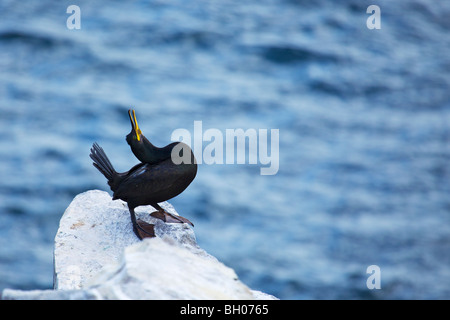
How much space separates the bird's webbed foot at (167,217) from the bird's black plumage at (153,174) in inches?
11.3

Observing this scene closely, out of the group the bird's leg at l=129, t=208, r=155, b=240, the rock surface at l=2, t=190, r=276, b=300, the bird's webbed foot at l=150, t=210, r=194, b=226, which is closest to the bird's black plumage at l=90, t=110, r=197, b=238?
the bird's leg at l=129, t=208, r=155, b=240

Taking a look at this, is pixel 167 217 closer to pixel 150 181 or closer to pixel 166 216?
pixel 166 216

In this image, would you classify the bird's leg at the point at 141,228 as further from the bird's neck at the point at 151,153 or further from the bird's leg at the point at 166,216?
Answer: the bird's neck at the point at 151,153

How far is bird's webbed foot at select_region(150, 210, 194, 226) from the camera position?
20.2ft

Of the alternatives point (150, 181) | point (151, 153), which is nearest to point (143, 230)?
point (150, 181)

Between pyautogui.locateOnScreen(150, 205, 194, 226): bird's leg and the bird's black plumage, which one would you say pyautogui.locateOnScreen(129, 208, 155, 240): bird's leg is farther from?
pyautogui.locateOnScreen(150, 205, 194, 226): bird's leg

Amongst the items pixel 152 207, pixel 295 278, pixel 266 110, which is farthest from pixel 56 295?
pixel 266 110

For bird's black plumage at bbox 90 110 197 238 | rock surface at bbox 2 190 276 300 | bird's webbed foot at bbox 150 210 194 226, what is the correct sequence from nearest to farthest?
1. rock surface at bbox 2 190 276 300
2. bird's black plumage at bbox 90 110 197 238
3. bird's webbed foot at bbox 150 210 194 226

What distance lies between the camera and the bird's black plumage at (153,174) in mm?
5688

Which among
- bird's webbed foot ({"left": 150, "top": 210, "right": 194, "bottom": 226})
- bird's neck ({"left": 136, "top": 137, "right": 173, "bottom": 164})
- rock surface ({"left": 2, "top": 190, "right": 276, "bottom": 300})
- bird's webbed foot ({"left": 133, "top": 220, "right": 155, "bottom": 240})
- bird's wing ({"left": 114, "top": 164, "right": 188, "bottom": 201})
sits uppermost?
bird's neck ({"left": 136, "top": 137, "right": 173, "bottom": 164})

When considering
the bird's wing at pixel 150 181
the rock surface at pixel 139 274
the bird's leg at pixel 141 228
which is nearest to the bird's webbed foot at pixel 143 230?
the bird's leg at pixel 141 228

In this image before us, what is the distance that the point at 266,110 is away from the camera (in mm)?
15125

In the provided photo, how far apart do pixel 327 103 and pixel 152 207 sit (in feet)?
32.3

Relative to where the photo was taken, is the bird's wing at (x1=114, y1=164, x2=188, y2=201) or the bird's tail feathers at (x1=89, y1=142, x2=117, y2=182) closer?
the bird's wing at (x1=114, y1=164, x2=188, y2=201)
